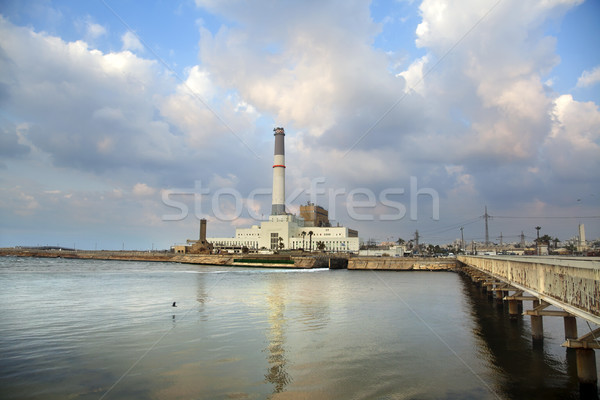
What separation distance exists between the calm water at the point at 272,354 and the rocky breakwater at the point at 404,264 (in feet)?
257

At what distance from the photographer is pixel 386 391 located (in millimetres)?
13000

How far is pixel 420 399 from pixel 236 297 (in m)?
28.7

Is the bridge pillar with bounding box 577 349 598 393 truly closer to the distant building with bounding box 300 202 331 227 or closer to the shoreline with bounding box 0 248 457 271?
the shoreline with bounding box 0 248 457 271

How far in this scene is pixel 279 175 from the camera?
494 feet

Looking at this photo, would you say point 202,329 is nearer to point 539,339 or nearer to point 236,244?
point 539,339

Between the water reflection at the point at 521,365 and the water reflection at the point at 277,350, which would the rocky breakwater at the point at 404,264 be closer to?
the water reflection at the point at 521,365

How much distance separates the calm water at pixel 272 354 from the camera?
13.1m

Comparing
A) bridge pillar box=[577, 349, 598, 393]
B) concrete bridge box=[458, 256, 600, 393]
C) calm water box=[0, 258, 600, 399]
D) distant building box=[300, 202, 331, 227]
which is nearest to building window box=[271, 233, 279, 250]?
distant building box=[300, 202, 331, 227]

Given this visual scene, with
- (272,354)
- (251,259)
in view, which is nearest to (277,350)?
(272,354)

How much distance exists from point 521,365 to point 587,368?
159 inches

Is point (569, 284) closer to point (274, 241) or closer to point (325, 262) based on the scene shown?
point (325, 262)

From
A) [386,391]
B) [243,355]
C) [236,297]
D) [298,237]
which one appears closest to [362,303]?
[236,297]

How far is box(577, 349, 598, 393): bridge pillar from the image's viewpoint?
41.5ft

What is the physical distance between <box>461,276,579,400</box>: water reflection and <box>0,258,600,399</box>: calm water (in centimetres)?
6
